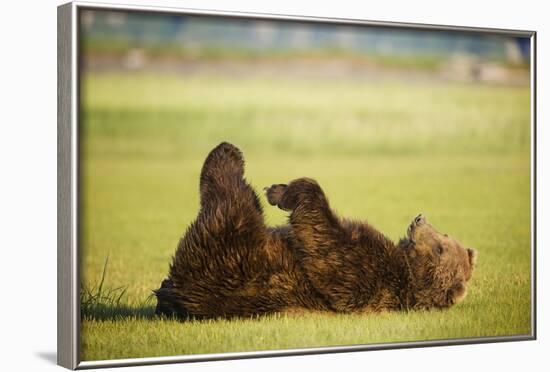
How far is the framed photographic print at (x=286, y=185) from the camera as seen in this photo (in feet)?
26.7

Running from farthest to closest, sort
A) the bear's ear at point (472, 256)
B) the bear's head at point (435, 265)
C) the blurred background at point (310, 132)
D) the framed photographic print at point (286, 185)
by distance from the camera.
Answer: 1. the bear's ear at point (472, 256)
2. the bear's head at point (435, 265)
3. the blurred background at point (310, 132)
4. the framed photographic print at point (286, 185)

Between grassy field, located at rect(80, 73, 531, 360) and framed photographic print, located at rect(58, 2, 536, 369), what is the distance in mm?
15

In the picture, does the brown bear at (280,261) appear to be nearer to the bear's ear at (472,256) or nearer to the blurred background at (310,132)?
the blurred background at (310,132)

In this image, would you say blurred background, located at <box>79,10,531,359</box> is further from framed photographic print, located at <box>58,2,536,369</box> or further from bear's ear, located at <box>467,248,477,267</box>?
bear's ear, located at <box>467,248,477,267</box>

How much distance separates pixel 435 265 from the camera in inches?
350

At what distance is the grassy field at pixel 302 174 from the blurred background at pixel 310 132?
12 mm

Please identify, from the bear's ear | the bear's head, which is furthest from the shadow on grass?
the bear's ear

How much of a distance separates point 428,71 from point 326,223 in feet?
5.71

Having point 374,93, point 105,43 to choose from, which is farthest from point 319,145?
point 105,43

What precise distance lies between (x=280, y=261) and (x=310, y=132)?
1.20 meters

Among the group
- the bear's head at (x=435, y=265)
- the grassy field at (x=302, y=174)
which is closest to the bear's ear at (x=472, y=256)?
the bear's head at (x=435, y=265)

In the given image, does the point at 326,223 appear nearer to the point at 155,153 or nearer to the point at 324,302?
the point at 324,302

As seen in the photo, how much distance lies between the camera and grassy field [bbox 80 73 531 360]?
8211 millimetres

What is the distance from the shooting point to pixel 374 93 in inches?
366
